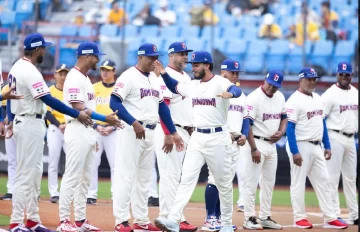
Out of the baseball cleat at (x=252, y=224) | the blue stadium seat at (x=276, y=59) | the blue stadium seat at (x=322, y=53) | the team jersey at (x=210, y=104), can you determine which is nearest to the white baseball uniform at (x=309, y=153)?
the baseball cleat at (x=252, y=224)

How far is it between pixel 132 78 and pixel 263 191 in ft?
9.32

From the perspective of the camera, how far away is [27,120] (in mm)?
8914

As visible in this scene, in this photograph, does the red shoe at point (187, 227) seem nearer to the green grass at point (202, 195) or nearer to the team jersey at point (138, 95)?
the team jersey at point (138, 95)

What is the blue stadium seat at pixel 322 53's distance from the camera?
1869 cm

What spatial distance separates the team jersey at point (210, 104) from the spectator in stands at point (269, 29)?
1105 centimetres

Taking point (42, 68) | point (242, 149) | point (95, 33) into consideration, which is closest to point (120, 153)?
point (242, 149)

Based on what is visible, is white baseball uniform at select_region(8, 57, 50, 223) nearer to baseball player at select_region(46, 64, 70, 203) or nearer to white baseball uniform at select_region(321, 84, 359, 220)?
baseball player at select_region(46, 64, 70, 203)

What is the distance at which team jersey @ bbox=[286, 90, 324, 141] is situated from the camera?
454 inches

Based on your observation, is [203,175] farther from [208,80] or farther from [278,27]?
[208,80]

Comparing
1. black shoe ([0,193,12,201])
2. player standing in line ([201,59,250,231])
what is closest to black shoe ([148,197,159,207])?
black shoe ([0,193,12,201])

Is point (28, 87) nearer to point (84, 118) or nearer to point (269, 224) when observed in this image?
point (84, 118)

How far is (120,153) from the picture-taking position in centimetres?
951

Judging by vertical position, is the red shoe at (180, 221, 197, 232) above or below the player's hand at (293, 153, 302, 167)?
below

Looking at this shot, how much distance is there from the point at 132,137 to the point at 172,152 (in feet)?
2.68
